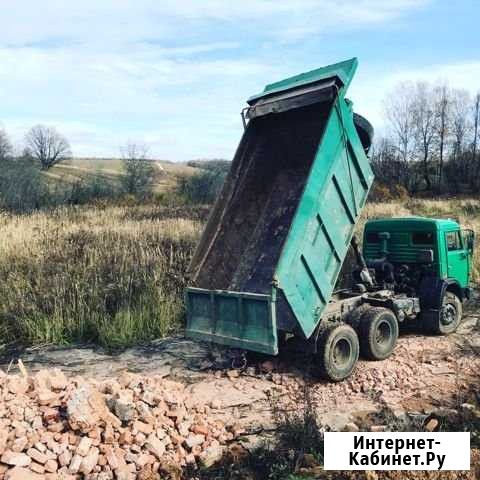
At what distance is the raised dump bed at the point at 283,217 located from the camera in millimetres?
6180

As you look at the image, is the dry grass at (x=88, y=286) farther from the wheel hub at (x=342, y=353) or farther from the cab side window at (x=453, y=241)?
the cab side window at (x=453, y=241)

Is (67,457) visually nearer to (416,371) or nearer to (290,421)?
(290,421)

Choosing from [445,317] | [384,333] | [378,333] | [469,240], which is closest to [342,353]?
[378,333]

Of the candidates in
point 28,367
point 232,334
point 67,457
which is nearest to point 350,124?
point 232,334

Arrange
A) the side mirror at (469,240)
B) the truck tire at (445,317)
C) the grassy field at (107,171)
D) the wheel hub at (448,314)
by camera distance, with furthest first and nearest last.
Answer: the grassy field at (107,171), the side mirror at (469,240), the wheel hub at (448,314), the truck tire at (445,317)

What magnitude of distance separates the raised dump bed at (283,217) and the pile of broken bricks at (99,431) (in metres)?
1.38

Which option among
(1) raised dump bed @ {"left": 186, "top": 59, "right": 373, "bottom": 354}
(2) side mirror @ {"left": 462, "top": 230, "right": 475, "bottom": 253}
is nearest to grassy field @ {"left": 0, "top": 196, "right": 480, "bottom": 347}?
(1) raised dump bed @ {"left": 186, "top": 59, "right": 373, "bottom": 354}

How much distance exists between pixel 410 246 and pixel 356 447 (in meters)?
4.86

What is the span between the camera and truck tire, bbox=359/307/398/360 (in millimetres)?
7021

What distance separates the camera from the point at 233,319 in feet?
21.0

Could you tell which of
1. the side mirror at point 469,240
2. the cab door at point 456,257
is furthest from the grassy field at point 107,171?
the cab door at point 456,257

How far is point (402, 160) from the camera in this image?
2371 inches

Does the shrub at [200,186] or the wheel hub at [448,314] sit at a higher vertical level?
the shrub at [200,186]

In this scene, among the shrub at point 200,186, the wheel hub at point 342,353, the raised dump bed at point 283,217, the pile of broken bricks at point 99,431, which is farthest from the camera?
the shrub at point 200,186
